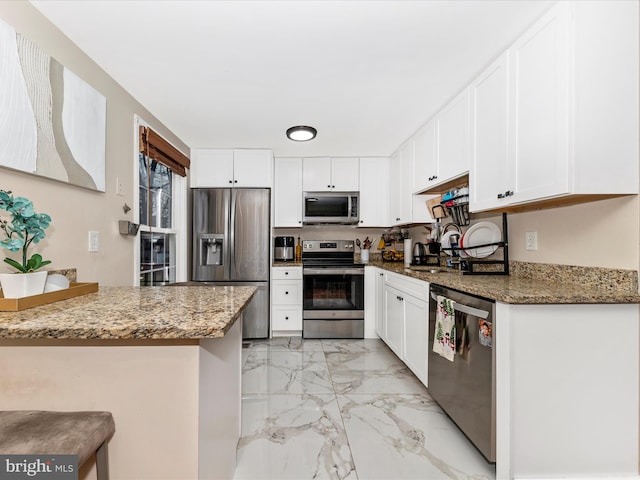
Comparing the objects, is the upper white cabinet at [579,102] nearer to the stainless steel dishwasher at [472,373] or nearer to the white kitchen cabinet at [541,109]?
the white kitchen cabinet at [541,109]

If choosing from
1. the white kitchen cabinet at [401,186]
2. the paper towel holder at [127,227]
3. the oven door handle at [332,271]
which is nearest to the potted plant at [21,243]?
the paper towel holder at [127,227]

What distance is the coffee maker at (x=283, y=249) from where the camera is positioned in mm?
4023

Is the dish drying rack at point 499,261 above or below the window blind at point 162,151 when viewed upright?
below

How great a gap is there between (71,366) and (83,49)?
→ 1.79m

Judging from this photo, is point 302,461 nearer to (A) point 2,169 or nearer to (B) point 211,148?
(A) point 2,169

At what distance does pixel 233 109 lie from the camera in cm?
258

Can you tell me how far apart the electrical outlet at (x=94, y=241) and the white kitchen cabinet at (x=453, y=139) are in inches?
96.1

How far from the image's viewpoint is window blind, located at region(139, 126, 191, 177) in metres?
2.50

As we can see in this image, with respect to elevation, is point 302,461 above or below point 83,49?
below

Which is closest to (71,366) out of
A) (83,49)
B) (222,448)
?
(222,448)

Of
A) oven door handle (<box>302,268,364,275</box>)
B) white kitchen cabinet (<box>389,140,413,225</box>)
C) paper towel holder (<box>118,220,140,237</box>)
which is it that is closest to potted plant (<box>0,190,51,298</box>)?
paper towel holder (<box>118,220,140,237</box>)

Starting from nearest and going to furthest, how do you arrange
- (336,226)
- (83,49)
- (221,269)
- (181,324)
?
(181,324) < (83,49) < (221,269) < (336,226)

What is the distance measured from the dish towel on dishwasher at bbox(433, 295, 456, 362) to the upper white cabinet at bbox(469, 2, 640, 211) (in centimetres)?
72

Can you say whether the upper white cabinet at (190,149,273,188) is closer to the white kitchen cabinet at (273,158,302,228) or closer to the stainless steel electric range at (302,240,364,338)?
the white kitchen cabinet at (273,158,302,228)
